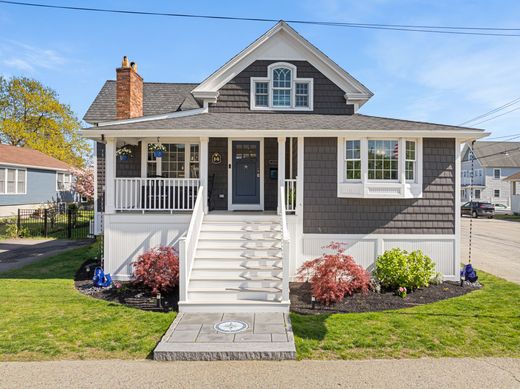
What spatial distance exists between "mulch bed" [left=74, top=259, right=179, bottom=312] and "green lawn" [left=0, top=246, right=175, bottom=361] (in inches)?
9.5

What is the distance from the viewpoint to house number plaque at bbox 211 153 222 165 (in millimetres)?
11328

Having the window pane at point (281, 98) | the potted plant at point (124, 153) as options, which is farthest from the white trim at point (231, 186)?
the potted plant at point (124, 153)

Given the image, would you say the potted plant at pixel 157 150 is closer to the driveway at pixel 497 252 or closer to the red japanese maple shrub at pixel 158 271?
the red japanese maple shrub at pixel 158 271

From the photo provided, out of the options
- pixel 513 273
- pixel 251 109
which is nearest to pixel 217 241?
pixel 251 109

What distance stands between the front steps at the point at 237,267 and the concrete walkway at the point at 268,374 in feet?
6.40

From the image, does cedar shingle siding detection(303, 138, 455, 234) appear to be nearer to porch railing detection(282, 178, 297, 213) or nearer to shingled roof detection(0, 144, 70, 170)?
porch railing detection(282, 178, 297, 213)

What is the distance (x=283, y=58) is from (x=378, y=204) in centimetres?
560

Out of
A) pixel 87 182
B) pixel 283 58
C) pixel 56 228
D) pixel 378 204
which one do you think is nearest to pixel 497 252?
pixel 378 204

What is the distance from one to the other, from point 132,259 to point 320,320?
5.15 meters

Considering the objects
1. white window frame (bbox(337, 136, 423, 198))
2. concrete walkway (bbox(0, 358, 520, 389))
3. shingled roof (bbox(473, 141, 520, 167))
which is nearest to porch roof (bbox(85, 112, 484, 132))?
white window frame (bbox(337, 136, 423, 198))

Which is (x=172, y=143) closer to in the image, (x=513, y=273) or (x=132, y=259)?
(x=132, y=259)

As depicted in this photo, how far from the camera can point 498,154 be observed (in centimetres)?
4506

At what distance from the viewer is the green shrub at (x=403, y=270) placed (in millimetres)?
8055

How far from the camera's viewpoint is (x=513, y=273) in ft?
33.4
